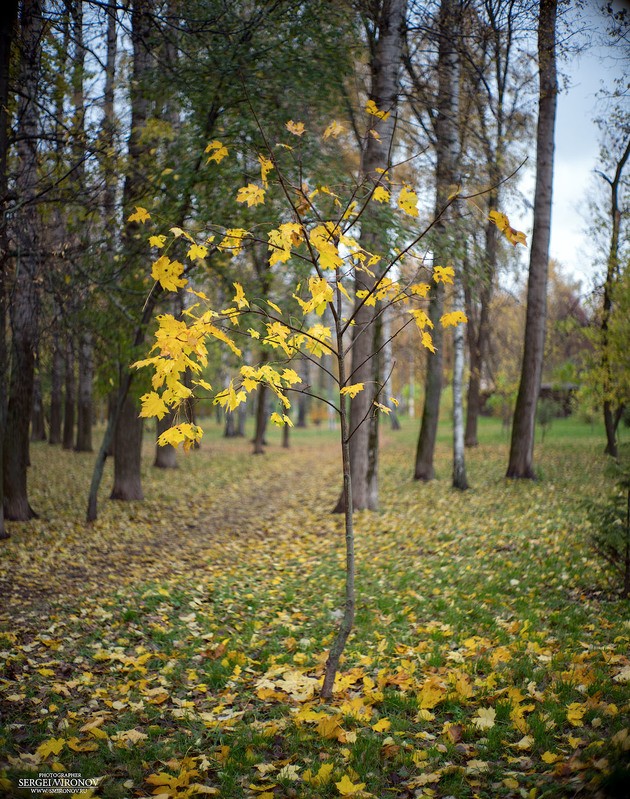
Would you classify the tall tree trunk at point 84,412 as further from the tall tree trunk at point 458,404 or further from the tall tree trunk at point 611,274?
the tall tree trunk at point 611,274

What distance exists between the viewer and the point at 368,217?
7578mm

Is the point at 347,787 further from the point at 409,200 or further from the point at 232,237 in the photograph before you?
the point at 409,200

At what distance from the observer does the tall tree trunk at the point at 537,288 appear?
10.8m

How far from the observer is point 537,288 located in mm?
11367

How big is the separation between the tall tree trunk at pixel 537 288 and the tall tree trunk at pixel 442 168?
1664 mm

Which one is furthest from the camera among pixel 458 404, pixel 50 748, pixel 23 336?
pixel 458 404

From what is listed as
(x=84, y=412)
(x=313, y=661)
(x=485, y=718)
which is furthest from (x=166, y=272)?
(x=84, y=412)

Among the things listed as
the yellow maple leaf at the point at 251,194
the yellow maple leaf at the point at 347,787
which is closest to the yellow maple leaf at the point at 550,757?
the yellow maple leaf at the point at 347,787

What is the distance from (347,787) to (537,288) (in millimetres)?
10433

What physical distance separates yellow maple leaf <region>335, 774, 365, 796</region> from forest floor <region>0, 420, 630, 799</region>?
10 millimetres

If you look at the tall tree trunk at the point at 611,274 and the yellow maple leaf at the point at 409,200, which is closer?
the yellow maple leaf at the point at 409,200

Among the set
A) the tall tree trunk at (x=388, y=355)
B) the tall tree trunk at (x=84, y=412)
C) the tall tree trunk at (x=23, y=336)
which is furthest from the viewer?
the tall tree trunk at (x=84, y=412)

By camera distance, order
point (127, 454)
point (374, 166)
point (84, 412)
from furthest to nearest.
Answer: point (84, 412) → point (127, 454) → point (374, 166)

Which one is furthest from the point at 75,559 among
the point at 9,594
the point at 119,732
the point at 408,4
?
the point at 408,4
